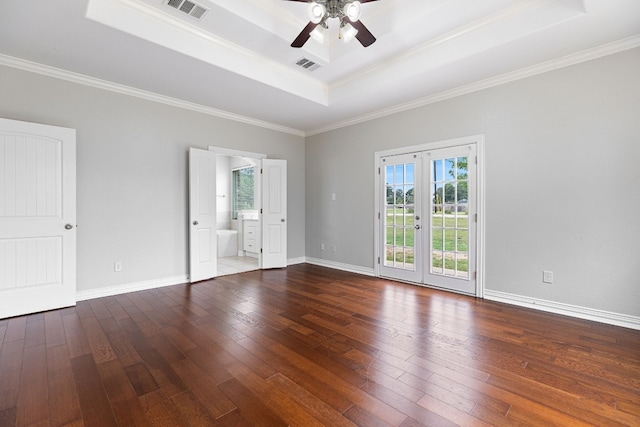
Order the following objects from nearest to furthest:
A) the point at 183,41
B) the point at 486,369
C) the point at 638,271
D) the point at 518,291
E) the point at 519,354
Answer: the point at 486,369, the point at 519,354, the point at 638,271, the point at 183,41, the point at 518,291

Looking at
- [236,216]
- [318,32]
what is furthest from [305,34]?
[236,216]

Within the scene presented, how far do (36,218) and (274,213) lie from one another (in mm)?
3381

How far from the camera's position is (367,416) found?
1.68 metres

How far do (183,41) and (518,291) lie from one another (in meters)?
4.81

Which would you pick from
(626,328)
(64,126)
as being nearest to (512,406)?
(626,328)

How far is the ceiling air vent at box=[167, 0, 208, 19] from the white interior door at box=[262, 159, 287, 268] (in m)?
2.93

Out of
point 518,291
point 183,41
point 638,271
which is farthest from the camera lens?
point 518,291

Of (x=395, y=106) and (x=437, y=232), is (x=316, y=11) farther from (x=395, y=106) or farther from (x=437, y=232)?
(x=437, y=232)

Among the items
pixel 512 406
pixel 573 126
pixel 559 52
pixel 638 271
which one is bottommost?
pixel 512 406

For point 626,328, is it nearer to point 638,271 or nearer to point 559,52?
point 638,271

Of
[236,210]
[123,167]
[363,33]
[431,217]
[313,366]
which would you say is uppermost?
[363,33]

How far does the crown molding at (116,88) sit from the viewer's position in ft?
11.1

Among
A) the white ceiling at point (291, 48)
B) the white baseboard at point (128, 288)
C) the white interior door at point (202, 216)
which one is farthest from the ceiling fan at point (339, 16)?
the white baseboard at point (128, 288)

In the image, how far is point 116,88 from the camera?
3.99 meters
